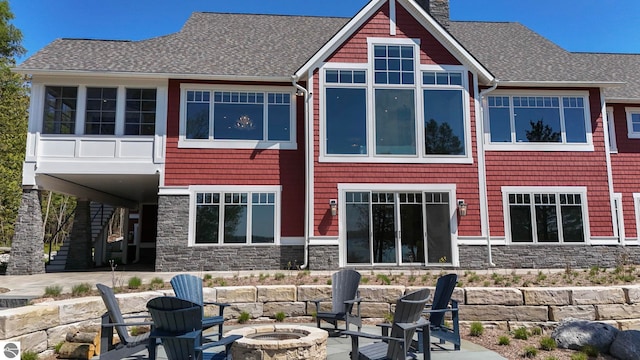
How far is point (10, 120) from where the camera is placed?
2505 centimetres

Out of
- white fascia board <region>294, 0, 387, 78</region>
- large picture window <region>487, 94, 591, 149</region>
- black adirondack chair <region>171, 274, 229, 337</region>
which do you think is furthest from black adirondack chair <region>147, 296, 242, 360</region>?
large picture window <region>487, 94, 591, 149</region>

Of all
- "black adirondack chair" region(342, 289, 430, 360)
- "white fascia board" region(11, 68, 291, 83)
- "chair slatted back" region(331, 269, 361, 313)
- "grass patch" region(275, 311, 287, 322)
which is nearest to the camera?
"black adirondack chair" region(342, 289, 430, 360)

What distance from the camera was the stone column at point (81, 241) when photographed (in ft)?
48.4

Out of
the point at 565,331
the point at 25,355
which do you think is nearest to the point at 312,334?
the point at 25,355

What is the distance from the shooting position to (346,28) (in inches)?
509

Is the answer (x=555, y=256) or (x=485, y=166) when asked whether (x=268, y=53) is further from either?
(x=555, y=256)

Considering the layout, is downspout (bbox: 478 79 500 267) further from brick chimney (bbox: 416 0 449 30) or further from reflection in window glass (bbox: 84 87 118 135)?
reflection in window glass (bbox: 84 87 118 135)

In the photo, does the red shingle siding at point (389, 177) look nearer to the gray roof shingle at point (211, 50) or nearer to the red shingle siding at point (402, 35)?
the red shingle siding at point (402, 35)

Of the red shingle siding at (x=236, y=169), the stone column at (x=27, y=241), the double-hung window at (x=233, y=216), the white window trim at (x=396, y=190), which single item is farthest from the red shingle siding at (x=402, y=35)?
the stone column at (x=27, y=241)

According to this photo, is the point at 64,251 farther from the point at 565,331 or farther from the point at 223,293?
the point at 565,331

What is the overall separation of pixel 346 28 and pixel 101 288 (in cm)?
1047

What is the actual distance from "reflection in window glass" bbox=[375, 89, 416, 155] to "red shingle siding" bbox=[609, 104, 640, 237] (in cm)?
734

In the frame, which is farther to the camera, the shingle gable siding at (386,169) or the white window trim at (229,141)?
the white window trim at (229,141)

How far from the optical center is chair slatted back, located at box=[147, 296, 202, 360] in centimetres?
385
